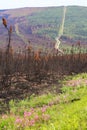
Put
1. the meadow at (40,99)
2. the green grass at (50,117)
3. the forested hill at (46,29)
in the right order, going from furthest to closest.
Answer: the forested hill at (46,29)
the meadow at (40,99)
the green grass at (50,117)

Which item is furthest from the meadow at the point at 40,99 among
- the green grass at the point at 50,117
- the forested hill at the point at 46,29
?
the forested hill at the point at 46,29

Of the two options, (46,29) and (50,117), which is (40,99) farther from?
A: (46,29)

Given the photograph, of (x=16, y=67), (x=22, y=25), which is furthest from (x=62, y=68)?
(x=22, y=25)

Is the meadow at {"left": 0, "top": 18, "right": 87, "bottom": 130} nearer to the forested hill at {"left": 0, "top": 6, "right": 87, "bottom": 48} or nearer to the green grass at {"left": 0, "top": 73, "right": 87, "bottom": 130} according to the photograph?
the green grass at {"left": 0, "top": 73, "right": 87, "bottom": 130}

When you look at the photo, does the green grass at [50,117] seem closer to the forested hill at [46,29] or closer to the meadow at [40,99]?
the meadow at [40,99]

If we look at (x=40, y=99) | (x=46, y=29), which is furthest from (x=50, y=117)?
(x=46, y=29)

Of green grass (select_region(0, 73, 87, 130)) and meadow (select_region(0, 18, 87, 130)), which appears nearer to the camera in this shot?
green grass (select_region(0, 73, 87, 130))

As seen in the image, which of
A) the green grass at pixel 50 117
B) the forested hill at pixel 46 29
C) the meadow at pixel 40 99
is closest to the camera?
the green grass at pixel 50 117

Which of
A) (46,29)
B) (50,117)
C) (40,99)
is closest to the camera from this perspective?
(50,117)

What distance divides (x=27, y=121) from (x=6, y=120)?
0.92 metres

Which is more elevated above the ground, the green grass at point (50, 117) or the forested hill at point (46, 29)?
the green grass at point (50, 117)

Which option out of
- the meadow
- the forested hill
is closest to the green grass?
the meadow

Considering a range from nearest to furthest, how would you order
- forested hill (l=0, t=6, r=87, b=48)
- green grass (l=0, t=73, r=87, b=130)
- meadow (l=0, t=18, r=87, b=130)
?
green grass (l=0, t=73, r=87, b=130)
meadow (l=0, t=18, r=87, b=130)
forested hill (l=0, t=6, r=87, b=48)

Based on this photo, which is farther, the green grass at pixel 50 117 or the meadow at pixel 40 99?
the meadow at pixel 40 99
